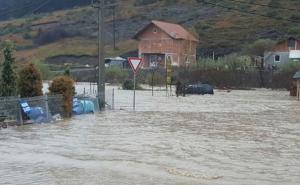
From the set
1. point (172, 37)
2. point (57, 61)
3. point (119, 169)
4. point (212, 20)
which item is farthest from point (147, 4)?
point (119, 169)

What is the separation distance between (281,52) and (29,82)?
255 feet

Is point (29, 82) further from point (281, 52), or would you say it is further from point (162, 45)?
point (162, 45)

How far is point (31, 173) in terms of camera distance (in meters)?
13.3

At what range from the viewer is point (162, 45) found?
351 feet

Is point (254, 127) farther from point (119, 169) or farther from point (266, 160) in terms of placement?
point (119, 169)

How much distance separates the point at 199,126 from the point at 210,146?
632 cm

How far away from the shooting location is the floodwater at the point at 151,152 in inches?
519

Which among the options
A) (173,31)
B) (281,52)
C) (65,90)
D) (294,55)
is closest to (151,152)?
(65,90)

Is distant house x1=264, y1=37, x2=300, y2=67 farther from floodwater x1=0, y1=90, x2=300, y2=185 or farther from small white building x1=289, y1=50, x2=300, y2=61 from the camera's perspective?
floodwater x1=0, y1=90, x2=300, y2=185

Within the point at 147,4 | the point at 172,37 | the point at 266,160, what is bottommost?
the point at 266,160

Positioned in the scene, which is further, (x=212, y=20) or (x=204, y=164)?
(x=212, y=20)

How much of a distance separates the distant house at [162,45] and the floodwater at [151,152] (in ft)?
258

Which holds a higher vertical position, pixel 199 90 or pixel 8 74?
pixel 8 74

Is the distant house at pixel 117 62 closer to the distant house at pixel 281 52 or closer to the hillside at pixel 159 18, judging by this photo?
the hillside at pixel 159 18
